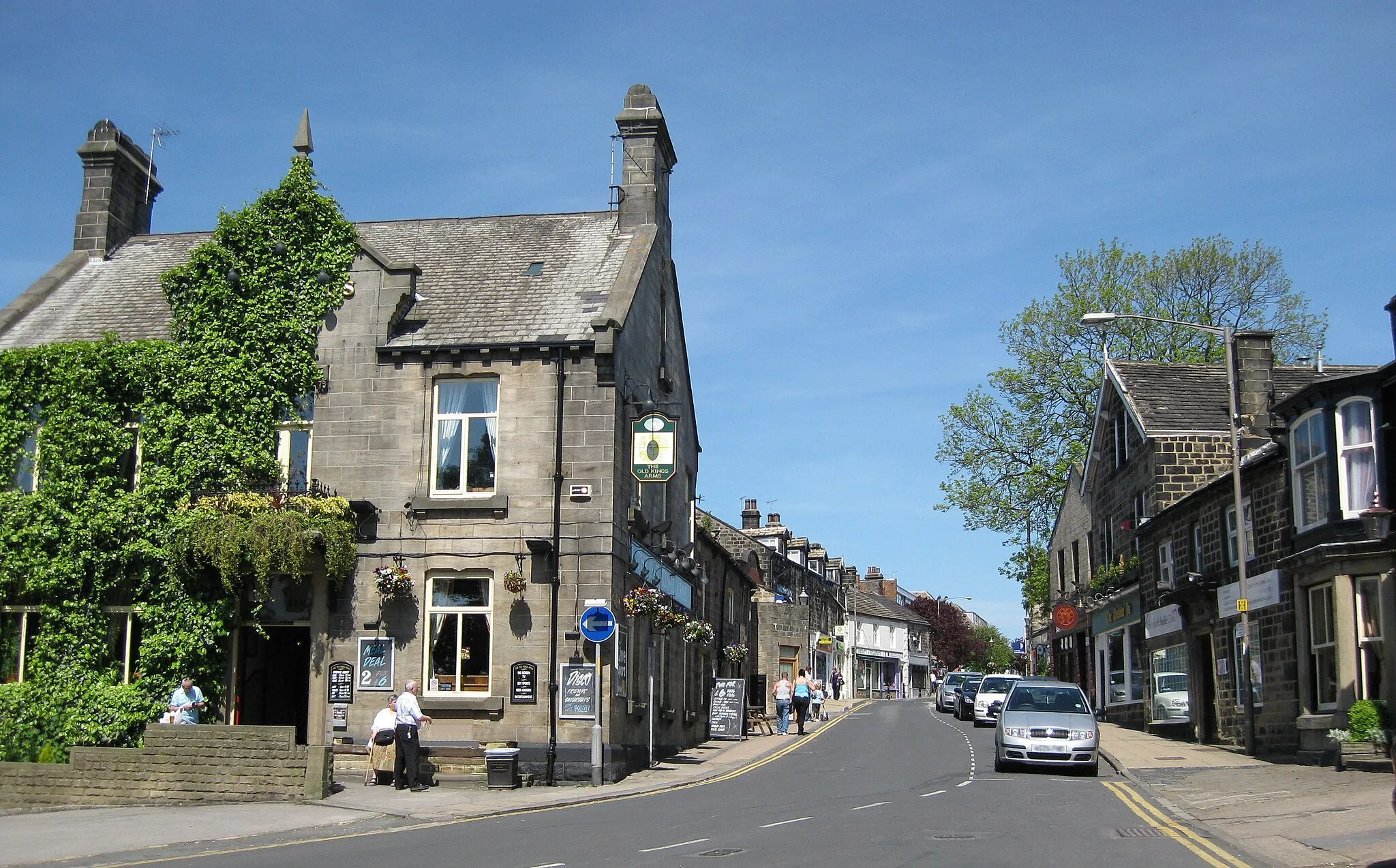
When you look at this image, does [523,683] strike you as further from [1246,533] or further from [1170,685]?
[1170,685]

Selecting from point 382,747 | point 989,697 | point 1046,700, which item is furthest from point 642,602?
point 989,697

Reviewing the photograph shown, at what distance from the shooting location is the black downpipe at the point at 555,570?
21641 mm

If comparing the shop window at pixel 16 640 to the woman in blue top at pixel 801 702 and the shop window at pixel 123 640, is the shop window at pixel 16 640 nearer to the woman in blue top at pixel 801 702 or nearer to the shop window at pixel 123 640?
the shop window at pixel 123 640

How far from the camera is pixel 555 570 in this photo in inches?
871

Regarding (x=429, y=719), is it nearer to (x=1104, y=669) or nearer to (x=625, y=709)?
(x=625, y=709)

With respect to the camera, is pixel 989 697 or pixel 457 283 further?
pixel 989 697

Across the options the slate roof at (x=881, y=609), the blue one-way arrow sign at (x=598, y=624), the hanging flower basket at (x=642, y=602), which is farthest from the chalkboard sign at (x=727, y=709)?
the slate roof at (x=881, y=609)

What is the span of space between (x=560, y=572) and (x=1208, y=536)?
15393 millimetres

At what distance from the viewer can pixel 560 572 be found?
22359 mm

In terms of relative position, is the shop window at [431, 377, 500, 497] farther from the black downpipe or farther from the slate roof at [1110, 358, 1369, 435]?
the slate roof at [1110, 358, 1369, 435]

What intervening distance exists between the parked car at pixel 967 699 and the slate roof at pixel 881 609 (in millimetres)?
47304

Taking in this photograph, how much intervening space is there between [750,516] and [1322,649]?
51639mm

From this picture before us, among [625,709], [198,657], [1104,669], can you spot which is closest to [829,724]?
[1104,669]

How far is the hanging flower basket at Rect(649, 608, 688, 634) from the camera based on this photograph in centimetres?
2464
